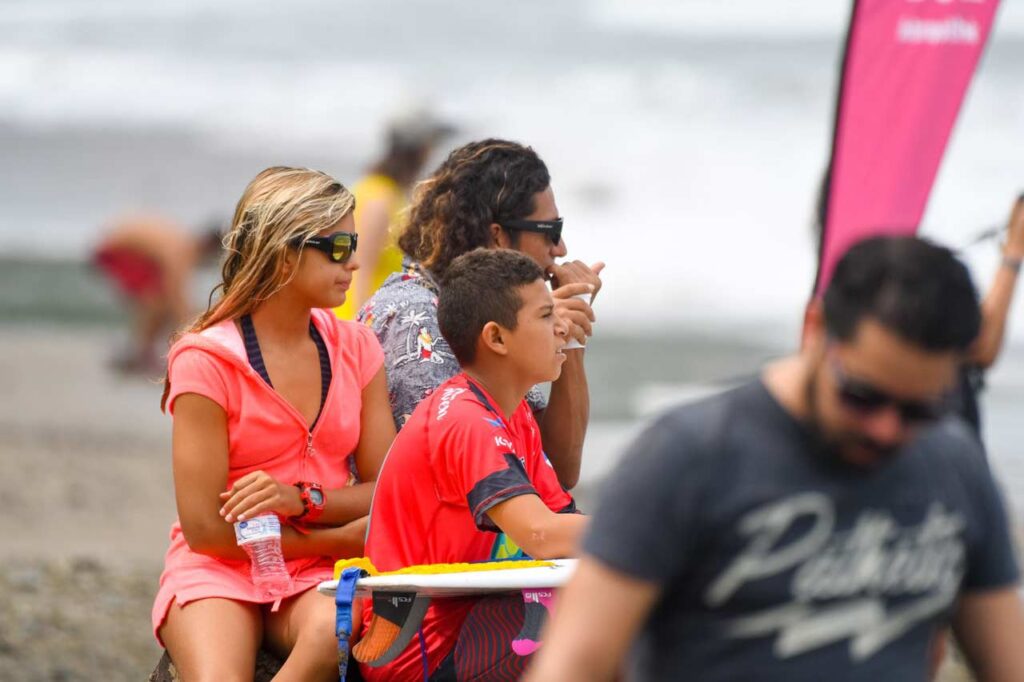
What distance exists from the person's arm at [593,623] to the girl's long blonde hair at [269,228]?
1746mm

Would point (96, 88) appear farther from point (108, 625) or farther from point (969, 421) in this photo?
point (969, 421)

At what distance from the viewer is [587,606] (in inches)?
76.0

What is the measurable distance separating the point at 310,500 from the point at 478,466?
1.99 feet

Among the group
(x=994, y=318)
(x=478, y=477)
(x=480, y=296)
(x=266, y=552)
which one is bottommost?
(x=266, y=552)

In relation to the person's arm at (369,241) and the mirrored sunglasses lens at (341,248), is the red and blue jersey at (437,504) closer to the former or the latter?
the mirrored sunglasses lens at (341,248)

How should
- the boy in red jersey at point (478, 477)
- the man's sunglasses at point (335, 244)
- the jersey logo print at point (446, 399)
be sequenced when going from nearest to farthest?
the boy in red jersey at point (478, 477) → the jersey logo print at point (446, 399) → the man's sunglasses at point (335, 244)

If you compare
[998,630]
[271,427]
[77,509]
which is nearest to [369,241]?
[271,427]

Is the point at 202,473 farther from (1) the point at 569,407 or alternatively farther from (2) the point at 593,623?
(2) the point at 593,623

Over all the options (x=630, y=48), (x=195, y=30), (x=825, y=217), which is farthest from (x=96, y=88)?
(x=825, y=217)

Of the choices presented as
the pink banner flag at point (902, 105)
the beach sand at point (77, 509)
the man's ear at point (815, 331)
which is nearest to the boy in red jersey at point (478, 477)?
the man's ear at point (815, 331)

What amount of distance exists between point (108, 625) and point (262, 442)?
3486 millimetres

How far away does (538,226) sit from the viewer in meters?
3.90

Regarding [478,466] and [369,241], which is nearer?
[478,466]

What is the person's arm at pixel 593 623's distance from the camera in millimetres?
1927
